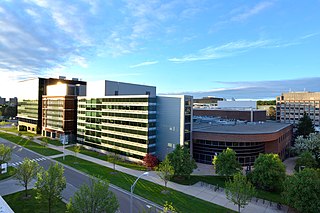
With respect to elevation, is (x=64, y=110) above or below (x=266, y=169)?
above

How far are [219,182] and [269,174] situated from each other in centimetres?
844

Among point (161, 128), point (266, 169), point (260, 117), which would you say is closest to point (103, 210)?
point (266, 169)

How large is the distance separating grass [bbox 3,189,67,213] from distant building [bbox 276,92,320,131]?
112173 millimetres

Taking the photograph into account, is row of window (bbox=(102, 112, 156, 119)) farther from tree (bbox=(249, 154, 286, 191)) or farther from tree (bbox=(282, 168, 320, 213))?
tree (bbox=(282, 168, 320, 213))

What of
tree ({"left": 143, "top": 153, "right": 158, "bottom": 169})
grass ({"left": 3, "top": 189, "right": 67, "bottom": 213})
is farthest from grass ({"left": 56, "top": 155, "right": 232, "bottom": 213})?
grass ({"left": 3, "top": 189, "right": 67, "bottom": 213})

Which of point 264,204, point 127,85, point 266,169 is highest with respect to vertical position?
point 127,85

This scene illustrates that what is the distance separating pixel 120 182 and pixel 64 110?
158ft

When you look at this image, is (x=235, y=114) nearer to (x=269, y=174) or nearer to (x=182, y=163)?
(x=269, y=174)

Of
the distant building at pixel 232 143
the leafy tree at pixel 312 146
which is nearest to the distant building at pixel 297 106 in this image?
the leafy tree at pixel 312 146

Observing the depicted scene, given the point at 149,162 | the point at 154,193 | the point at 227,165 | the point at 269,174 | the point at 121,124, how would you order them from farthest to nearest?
the point at 121,124 < the point at 149,162 < the point at 227,165 < the point at 269,174 < the point at 154,193

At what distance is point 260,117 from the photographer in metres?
96.1

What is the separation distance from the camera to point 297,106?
113 metres

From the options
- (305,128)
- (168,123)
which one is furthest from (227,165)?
(305,128)

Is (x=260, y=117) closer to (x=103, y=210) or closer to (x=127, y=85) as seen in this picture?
(x=127, y=85)
